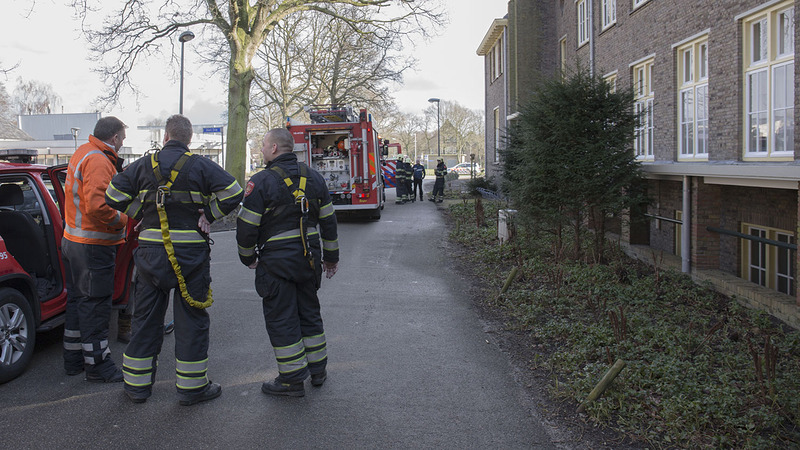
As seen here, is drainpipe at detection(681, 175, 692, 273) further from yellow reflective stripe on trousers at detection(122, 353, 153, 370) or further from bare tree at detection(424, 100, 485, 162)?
bare tree at detection(424, 100, 485, 162)

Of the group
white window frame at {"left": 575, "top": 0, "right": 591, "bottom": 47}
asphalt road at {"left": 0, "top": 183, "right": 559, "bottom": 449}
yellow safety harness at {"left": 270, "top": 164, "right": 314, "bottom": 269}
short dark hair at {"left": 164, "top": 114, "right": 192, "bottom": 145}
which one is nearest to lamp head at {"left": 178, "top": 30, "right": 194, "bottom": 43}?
white window frame at {"left": 575, "top": 0, "right": 591, "bottom": 47}

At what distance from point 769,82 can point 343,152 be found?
1161 centimetres

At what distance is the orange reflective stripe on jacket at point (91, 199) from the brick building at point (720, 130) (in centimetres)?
654

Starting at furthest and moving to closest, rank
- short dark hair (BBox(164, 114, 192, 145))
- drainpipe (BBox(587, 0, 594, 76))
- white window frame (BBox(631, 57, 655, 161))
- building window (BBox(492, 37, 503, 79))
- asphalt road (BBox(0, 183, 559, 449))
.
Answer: building window (BBox(492, 37, 503, 79))
drainpipe (BBox(587, 0, 594, 76))
white window frame (BBox(631, 57, 655, 161))
short dark hair (BBox(164, 114, 192, 145))
asphalt road (BBox(0, 183, 559, 449))

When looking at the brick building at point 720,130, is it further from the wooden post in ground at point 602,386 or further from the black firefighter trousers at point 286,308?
the black firefighter trousers at point 286,308

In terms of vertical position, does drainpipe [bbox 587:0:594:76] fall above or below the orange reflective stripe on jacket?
above

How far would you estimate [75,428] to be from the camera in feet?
13.3

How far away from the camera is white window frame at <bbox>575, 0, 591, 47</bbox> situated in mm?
17844

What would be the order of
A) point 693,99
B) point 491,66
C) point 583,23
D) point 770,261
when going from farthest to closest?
point 491,66
point 583,23
point 693,99
point 770,261

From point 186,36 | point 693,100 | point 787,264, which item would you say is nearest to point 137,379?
point 787,264

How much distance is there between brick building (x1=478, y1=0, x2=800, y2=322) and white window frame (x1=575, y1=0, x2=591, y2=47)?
3.42 m

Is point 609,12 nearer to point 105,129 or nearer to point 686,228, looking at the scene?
point 686,228

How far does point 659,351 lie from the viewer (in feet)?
18.7

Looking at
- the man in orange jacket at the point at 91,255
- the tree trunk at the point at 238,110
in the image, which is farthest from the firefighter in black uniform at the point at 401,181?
the man in orange jacket at the point at 91,255
